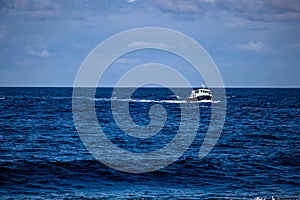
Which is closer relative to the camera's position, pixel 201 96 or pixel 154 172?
pixel 154 172

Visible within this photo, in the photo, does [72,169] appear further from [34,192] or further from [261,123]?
[261,123]

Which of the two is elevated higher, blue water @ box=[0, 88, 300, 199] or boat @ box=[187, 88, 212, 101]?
boat @ box=[187, 88, 212, 101]

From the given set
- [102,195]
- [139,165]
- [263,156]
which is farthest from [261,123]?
[102,195]

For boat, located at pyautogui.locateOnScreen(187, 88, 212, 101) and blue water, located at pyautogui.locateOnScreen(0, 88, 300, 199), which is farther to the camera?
boat, located at pyautogui.locateOnScreen(187, 88, 212, 101)

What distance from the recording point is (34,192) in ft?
83.8

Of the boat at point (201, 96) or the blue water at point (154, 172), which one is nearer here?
the blue water at point (154, 172)

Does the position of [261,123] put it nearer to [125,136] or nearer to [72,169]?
[125,136]

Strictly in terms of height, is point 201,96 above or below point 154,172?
above

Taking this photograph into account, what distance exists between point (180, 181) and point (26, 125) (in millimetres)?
34143

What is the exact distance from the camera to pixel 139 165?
108 feet

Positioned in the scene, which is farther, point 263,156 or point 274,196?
point 263,156

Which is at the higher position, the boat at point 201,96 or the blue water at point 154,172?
the boat at point 201,96

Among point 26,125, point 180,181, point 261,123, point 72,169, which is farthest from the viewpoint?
point 261,123

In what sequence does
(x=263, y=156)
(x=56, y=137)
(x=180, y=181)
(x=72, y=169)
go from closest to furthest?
(x=180, y=181), (x=72, y=169), (x=263, y=156), (x=56, y=137)
